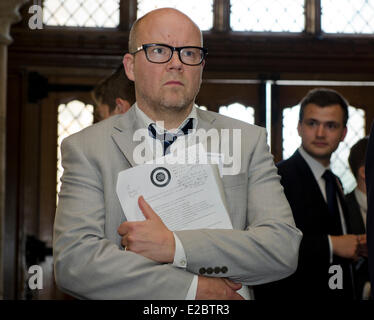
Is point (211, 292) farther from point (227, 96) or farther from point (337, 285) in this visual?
point (227, 96)

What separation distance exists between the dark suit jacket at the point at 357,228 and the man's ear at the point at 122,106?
1099 millimetres

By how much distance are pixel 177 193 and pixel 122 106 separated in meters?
1.08

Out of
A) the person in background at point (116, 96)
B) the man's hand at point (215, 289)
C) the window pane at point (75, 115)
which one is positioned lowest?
the man's hand at point (215, 289)

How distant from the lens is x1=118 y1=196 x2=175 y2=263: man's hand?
1.69 metres

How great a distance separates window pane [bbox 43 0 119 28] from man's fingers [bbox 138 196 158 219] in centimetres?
311

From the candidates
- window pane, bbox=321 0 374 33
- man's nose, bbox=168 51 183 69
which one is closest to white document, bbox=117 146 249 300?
man's nose, bbox=168 51 183 69

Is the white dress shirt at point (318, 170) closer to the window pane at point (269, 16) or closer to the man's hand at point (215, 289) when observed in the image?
the man's hand at point (215, 289)

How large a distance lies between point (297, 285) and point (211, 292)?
1.00 m

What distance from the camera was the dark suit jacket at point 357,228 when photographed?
2.92 metres

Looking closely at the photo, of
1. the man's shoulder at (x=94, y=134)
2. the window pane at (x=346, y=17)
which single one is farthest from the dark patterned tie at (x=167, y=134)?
the window pane at (x=346, y=17)

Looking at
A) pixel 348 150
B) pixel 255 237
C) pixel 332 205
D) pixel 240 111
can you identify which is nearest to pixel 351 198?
pixel 332 205

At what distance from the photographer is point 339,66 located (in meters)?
4.65

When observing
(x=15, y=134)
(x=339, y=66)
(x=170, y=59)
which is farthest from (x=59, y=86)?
(x=170, y=59)
